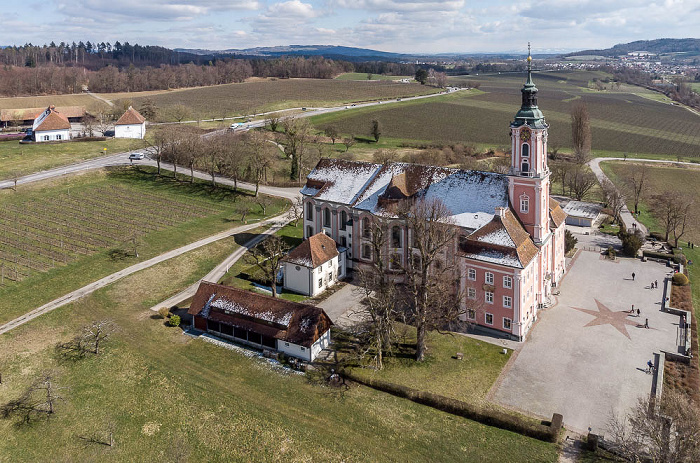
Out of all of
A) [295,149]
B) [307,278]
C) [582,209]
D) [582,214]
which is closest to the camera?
[307,278]

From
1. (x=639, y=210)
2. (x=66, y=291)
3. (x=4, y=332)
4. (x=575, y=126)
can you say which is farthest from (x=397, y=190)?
(x=575, y=126)

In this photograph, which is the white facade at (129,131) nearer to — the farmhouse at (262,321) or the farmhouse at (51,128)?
the farmhouse at (51,128)

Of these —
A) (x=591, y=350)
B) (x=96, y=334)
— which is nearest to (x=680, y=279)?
(x=591, y=350)

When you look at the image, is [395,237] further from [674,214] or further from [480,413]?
[674,214]

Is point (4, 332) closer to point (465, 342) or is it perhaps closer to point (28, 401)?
point (28, 401)

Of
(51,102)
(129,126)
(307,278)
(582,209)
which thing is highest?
(51,102)

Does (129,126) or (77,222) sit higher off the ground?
(129,126)
